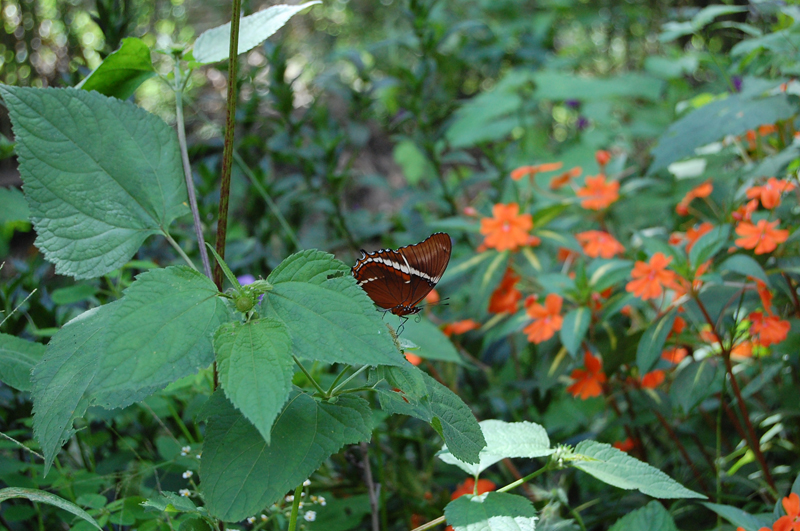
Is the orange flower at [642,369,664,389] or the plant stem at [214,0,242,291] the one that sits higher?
the plant stem at [214,0,242,291]

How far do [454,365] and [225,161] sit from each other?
41.5 inches

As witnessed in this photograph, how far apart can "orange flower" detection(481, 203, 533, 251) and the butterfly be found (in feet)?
1.98

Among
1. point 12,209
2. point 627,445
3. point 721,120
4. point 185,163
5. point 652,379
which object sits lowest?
point 627,445

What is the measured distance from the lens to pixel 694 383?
125 cm

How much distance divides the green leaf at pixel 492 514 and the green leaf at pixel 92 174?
55 cm

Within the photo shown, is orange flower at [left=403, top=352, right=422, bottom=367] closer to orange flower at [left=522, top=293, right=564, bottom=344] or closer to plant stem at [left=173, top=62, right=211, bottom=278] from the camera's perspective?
orange flower at [left=522, top=293, right=564, bottom=344]

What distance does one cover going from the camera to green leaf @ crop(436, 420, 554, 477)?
88 centimetres

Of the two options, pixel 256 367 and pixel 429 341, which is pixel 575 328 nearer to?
pixel 429 341

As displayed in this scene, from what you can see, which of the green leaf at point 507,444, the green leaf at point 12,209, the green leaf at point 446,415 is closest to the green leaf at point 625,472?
the green leaf at point 507,444

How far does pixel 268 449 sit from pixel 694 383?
92 centimetres

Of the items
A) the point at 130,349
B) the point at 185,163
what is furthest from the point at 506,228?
the point at 130,349

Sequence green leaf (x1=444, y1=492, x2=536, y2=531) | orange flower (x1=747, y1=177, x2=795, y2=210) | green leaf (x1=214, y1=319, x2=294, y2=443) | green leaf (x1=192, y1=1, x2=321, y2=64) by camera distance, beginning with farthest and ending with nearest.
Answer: orange flower (x1=747, y1=177, x2=795, y2=210) < green leaf (x1=192, y1=1, x2=321, y2=64) < green leaf (x1=444, y1=492, x2=536, y2=531) < green leaf (x1=214, y1=319, x2=294, y2=443)

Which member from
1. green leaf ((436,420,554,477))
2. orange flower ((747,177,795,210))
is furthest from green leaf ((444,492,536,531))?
orange flower ((747,177,795,210))

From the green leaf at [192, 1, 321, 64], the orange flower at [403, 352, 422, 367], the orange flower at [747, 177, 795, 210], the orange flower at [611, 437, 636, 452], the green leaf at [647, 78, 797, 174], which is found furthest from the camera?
the green leaf at [647, 78, 797, 174]
